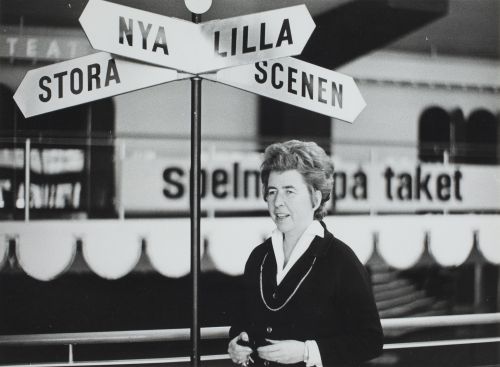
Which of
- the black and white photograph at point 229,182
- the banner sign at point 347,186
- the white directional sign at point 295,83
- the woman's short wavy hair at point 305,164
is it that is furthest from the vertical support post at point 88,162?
the woman's short wavy hair at point 305,164

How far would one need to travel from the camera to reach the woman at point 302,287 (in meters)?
2.17

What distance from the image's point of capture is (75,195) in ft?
7.72

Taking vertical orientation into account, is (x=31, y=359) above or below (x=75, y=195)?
below

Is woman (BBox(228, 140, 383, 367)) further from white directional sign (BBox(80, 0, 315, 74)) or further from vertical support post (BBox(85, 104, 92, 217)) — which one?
vertical support post (BBox(85, 104, 92, 217))

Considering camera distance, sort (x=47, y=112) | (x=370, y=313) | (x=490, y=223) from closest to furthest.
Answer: (x=370, y=313) → (x=47, y=112) → (x=490, y=223)

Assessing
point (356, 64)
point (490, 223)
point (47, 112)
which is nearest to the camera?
point (47, 112)

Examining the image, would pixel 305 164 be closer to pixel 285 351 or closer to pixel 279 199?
pixel 279 199

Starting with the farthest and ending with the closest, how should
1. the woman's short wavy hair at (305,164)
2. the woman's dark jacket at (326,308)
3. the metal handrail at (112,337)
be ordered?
1. the metal handrail at (112,337)
2. the woman's short wavy hair at (305,164)
3. the woman's dark jacket at (326,308)

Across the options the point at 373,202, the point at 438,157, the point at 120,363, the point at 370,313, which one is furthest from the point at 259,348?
the point at 438,157

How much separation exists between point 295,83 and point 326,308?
0.85 m

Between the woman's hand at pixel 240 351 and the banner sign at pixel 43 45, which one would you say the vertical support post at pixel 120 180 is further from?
the woman's hand at pixel 240 351

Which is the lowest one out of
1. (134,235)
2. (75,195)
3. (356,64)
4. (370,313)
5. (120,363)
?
(120,363)

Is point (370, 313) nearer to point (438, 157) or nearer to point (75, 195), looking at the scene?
point (438, 157)

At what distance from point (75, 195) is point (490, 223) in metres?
1.82
